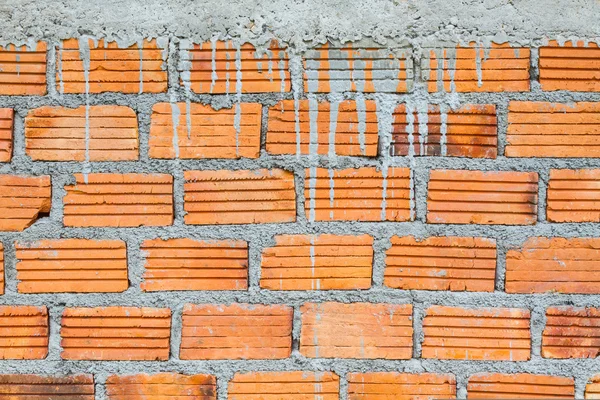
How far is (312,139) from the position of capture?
39.4 inches

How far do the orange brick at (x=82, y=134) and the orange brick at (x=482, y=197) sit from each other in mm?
610

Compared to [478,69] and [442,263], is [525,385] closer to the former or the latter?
[442,263]

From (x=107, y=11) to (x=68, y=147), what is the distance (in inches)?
10.9

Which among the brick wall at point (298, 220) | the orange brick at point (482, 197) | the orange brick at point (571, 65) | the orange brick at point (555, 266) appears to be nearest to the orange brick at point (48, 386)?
the brick wall at point (298, 220)

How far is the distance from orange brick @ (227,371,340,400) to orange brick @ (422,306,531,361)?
0.67 ft

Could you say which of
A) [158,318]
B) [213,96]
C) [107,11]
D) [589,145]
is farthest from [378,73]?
[158,318]

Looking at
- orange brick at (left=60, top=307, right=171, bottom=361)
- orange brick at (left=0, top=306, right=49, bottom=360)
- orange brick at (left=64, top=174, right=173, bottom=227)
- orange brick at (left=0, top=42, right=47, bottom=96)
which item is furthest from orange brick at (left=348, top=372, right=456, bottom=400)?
orange brick at (left=0, top=42, right=47, bottom=96)

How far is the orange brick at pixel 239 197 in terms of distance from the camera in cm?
100

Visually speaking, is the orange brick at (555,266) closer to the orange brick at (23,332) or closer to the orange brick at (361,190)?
the orange brick at (361,190)

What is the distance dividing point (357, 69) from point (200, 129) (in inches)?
13.1

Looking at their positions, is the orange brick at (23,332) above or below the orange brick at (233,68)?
below

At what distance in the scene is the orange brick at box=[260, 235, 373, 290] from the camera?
3.32 ft

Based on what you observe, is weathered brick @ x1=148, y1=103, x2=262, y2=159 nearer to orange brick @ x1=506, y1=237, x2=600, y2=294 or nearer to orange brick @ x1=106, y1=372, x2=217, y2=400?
orange brick @ x1=106, y1=372, x2=217, y2=400

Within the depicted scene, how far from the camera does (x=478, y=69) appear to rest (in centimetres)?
99
